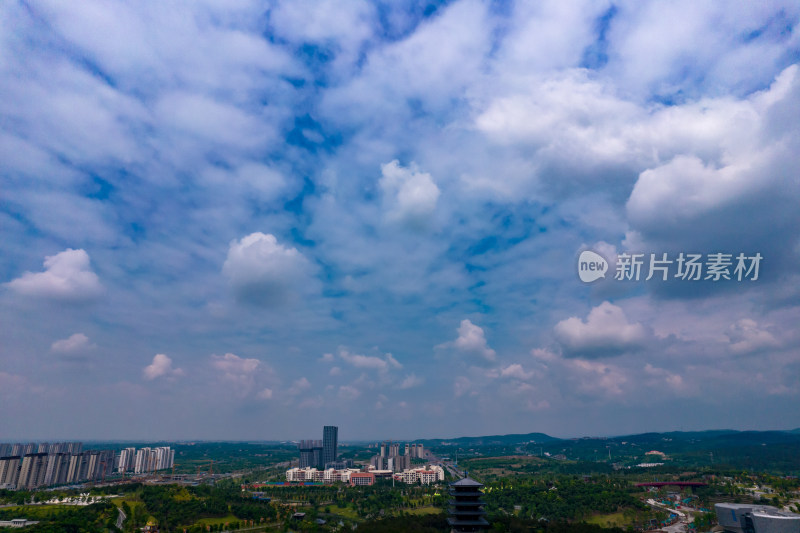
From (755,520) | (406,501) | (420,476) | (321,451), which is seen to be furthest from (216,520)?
(321,451)

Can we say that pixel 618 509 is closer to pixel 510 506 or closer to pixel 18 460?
pixel 510 506

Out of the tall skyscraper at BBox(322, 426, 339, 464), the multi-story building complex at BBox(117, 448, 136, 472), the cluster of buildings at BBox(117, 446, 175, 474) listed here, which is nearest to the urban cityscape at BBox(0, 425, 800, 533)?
the multi-story building complex at BBox(117, 448, 136, 472)

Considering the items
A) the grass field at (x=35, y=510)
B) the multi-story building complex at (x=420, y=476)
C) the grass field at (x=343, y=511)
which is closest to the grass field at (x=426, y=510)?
the grass field at (x=343, y=511)

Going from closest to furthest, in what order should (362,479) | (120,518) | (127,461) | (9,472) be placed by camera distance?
(120,518) < (9,472) < (362,479) < (127,461)

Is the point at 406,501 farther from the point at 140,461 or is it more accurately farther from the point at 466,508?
the point at 140,461

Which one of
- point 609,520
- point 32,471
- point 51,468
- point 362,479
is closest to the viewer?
point 609,520

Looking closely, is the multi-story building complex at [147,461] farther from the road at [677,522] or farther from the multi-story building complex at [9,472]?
the road at [677,522]

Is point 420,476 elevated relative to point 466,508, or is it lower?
lower
